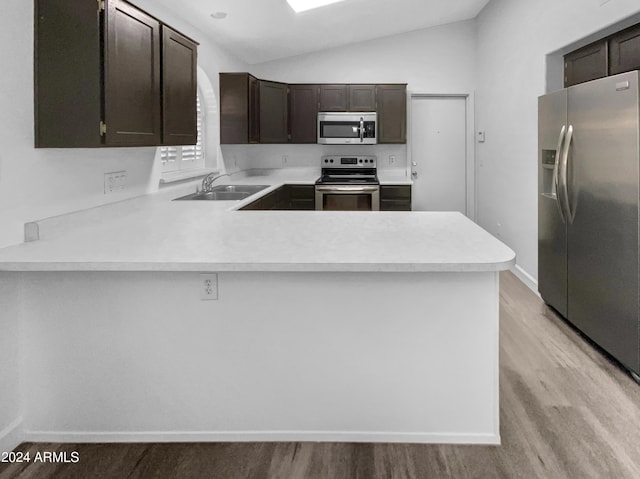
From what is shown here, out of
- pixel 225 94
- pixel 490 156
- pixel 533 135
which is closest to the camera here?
pixel 533 135

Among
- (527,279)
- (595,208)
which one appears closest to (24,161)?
(595,208)

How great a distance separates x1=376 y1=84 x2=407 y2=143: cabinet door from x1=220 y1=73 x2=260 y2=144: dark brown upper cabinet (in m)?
1.71

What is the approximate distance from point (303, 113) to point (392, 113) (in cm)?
108

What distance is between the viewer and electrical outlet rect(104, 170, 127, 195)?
2.96 meters

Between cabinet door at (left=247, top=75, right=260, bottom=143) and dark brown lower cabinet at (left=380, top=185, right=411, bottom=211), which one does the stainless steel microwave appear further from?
cabinet door at (left=247, top=75, right=260, bottom=143)

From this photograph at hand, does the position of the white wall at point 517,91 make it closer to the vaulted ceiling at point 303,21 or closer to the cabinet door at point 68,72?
the vaulted ceiling at point 303,21

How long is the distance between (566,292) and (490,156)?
Result: 2869 millimetres

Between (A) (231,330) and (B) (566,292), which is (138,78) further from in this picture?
(B) (566,292)

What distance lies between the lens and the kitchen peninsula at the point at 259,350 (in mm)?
2061

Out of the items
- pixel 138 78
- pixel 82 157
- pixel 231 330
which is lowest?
pixel 231 330

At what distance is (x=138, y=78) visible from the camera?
8.28ft

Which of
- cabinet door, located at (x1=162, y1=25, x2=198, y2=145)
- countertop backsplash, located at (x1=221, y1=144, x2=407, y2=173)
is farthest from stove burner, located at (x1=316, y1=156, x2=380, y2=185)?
cabinet door, located at (x1=162, y1=25, x2=198, y2=145)

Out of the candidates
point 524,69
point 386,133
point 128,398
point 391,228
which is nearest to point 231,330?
point 128,398

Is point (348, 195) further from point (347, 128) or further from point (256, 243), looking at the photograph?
point (256, 243)
